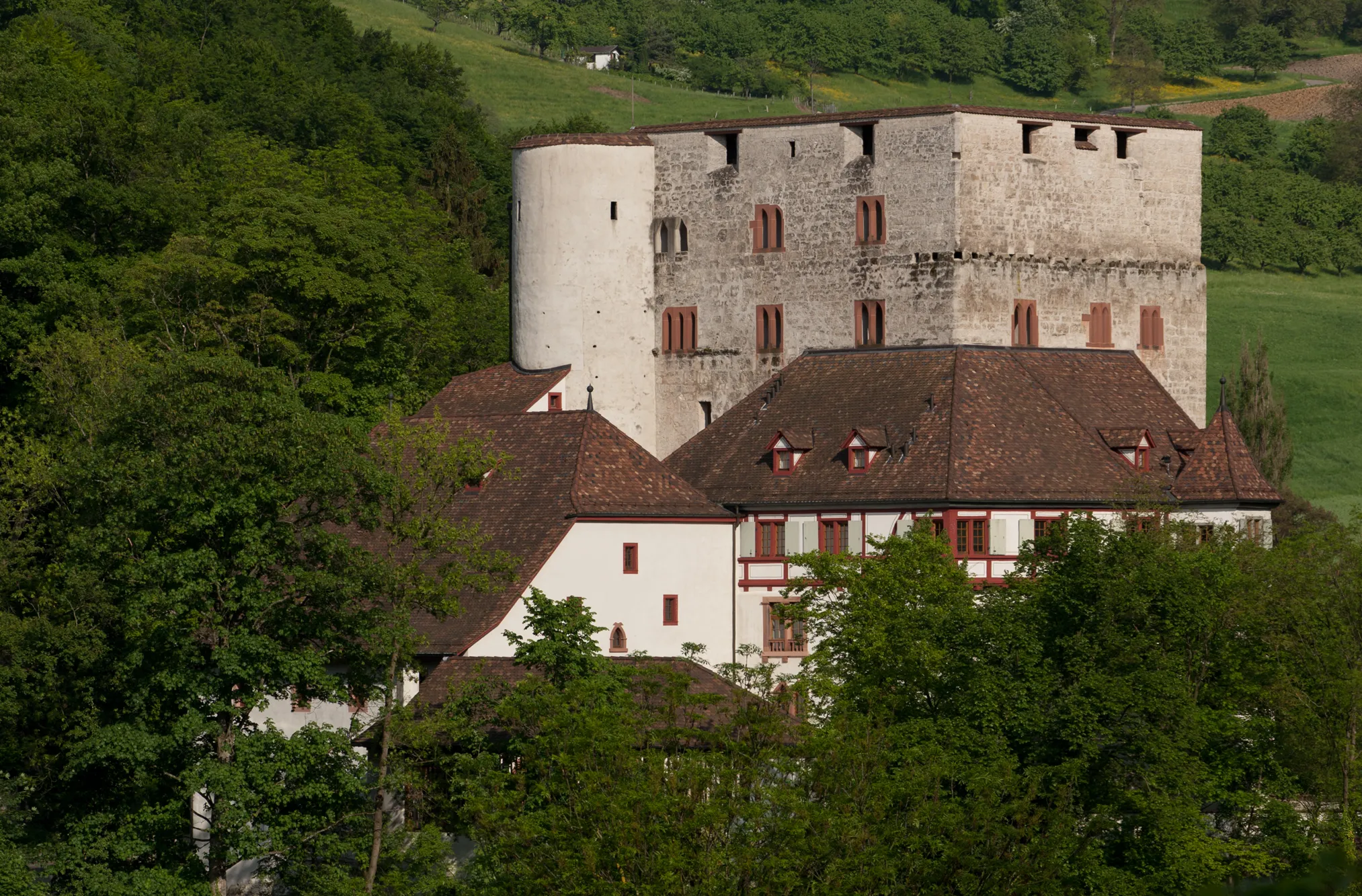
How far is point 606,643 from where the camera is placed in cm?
6253

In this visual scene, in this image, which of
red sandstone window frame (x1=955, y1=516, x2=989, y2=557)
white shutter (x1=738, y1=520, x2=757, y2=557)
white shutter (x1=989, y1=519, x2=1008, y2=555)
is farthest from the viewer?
white shutter (x1=738, y1=520, x2=757, y2=557)

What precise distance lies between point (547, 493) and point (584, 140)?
18936 millimetres

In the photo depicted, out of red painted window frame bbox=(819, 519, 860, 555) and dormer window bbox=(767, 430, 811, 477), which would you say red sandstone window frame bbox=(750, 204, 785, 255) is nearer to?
dormer window bbox=(767, 430, 811, 477)

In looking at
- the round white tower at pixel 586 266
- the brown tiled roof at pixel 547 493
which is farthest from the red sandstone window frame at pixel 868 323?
the brown tiled roof at pixel 547 493

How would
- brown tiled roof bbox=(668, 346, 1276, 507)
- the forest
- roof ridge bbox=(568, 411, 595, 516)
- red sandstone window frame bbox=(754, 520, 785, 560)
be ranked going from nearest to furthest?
1. the forest
2. roof ridge bbox=(568, 411, 595, 516)
3. brown tiled roof bbox=(668, 346, 1276, 507)
4. red sandstone window frame bbox=(754, 520, 785, 560)

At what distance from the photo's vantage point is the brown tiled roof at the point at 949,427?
68.7m

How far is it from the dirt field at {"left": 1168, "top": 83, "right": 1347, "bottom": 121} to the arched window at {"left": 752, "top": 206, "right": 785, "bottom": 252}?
4206 inches

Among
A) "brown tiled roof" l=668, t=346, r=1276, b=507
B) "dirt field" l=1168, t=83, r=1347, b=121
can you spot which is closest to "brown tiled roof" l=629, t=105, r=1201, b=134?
"brown tiled roof" l=668, t=346, r=1276, b=507

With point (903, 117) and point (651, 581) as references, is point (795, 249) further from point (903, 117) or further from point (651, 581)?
point (651, 581)

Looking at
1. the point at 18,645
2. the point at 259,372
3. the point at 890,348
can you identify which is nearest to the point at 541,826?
the point at 259,372

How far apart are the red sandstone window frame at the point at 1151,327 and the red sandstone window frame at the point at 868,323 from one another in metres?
7.83

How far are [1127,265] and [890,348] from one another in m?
8.45

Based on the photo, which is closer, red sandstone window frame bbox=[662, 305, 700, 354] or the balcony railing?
the balcony railing

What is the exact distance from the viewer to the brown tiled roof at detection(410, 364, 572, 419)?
76.4m
